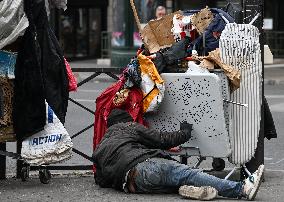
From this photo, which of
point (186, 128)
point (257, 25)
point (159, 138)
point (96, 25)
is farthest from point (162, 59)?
point (96, 25)

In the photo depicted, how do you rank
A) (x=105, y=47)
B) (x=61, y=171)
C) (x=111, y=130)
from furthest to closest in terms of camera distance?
(x=105, y=47), (x=61, y=171), (x=111, y=130)

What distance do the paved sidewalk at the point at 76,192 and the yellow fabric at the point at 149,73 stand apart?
849 millimetres

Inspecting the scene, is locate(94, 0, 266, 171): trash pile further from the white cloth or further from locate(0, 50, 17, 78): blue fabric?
the white cloth

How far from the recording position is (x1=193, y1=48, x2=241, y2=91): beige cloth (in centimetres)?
752

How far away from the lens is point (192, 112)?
301 inches

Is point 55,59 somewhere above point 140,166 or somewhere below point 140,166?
above

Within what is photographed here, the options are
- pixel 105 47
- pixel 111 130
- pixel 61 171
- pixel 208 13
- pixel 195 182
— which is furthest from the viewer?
pixel 105 47

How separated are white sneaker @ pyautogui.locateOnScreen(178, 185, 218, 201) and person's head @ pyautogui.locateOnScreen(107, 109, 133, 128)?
0.97m

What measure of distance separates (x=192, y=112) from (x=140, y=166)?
82 centimetres

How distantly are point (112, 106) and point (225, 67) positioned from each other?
109 cm

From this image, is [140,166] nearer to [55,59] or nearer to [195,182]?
[195,182]

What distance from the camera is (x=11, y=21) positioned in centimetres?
741

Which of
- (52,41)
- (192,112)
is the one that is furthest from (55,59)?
(192,112)

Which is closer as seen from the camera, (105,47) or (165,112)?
(165,112)
